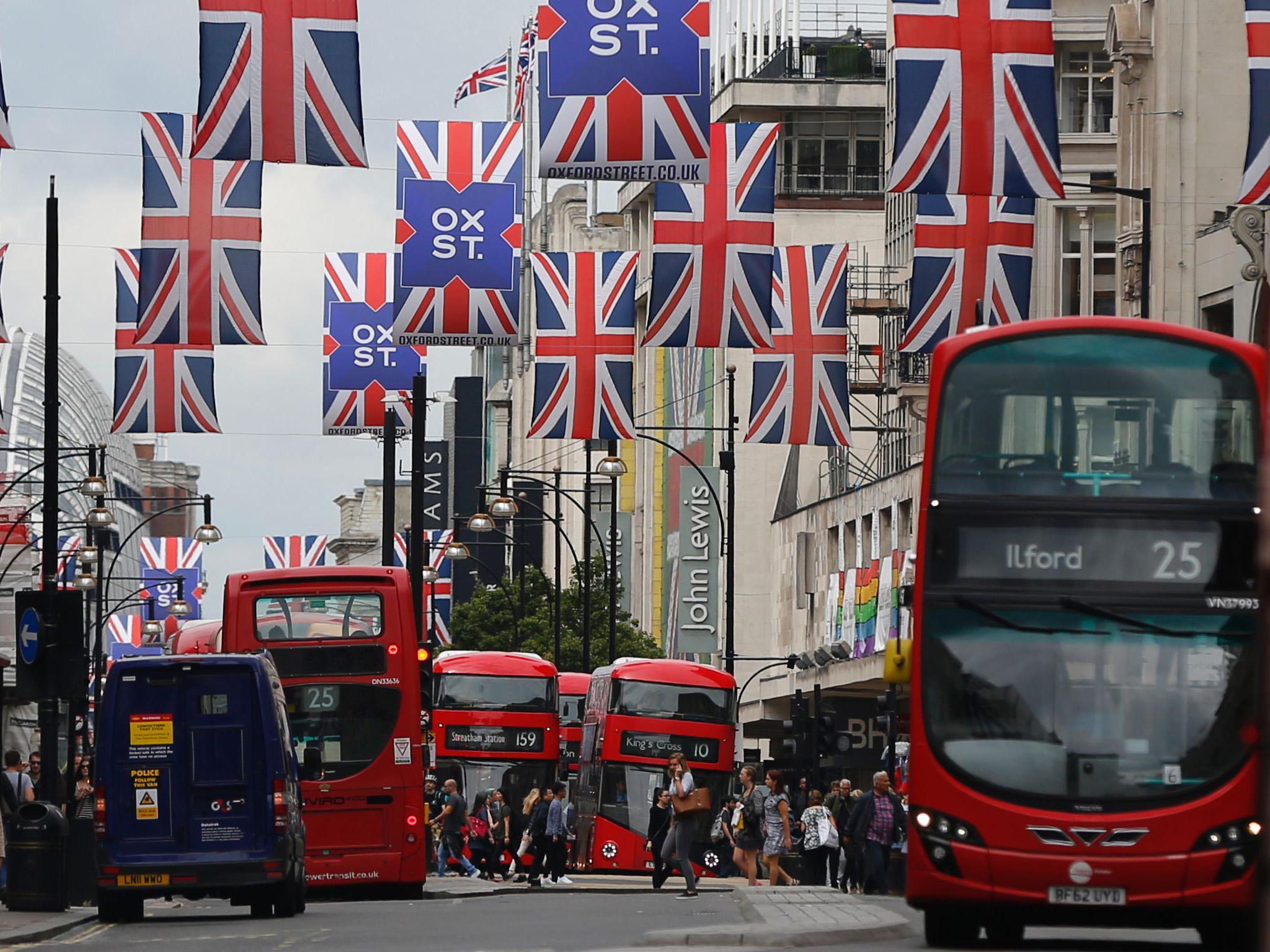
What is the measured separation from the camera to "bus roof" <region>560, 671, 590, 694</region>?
5681cm

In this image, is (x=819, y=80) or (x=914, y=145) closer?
(x=914, y=145)

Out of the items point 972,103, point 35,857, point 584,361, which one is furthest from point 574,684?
point 35,857

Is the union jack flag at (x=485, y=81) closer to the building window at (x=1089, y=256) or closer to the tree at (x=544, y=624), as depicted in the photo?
the tree at (x=544, y=624)

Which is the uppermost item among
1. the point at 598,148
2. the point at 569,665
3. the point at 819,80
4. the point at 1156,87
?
the point at 819,80

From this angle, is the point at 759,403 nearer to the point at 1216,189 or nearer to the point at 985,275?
the point at 985,275

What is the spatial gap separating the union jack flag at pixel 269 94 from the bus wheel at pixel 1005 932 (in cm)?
994

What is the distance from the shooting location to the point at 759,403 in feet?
116

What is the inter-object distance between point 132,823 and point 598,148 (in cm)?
777

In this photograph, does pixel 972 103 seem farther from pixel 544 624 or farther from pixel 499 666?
pixel 544 624

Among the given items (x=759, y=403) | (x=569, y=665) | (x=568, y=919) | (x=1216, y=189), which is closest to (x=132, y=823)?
(x=568, y=919)

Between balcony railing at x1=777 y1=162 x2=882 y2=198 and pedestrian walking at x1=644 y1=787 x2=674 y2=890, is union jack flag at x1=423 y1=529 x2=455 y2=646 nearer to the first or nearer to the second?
balcony railing at x1=777 y1=162 x2=882 y2=198

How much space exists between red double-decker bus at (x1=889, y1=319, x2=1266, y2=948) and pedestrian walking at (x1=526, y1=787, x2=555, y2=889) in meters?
21.9

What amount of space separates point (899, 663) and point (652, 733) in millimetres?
27143

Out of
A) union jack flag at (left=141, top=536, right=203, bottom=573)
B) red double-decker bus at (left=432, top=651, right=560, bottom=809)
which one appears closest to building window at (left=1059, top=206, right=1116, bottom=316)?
red double-decker bus at (left=432, top=651, right=560, bottom=809)
